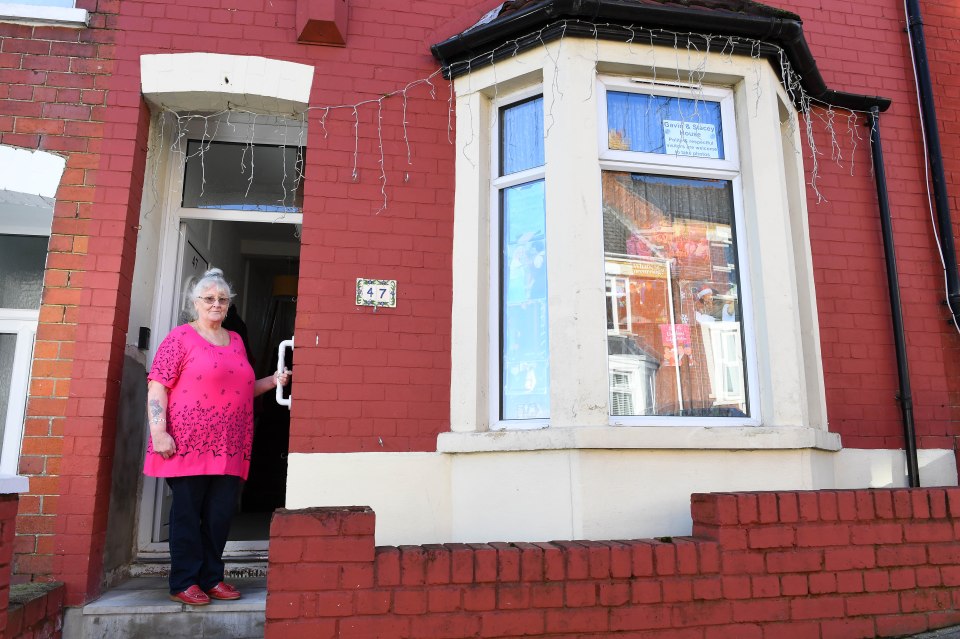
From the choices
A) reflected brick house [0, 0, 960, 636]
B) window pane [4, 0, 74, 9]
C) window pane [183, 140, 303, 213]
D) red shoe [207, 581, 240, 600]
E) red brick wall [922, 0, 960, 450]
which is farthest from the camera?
Answer: window pane [183, 140, 303, 213]

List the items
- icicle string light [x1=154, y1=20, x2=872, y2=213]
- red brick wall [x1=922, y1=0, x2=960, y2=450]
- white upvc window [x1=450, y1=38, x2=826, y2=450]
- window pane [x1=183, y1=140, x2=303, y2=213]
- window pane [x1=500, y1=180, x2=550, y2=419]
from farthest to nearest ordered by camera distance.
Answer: window pane [x1=183, y1=140, x2=303, y2=213] < red brick wall [x1=922, y1=0, x2=960, y2=450] < icicle string light [x1=154, y1=20, x2=872, y2=213] < window pane [x1=500, y1=180, x2=550, y2=419] < white upvc window [x1=450, y1=38, x2=826, y2=450]

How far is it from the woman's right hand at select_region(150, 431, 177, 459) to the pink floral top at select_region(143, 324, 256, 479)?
4 centimetres

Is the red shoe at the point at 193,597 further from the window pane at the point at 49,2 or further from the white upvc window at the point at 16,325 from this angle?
the window pane at the point at 49,2

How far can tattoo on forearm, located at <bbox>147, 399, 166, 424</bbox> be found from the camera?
3412mm

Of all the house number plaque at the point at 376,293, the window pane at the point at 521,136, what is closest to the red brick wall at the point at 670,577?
the house number plaque at the point at 376,293

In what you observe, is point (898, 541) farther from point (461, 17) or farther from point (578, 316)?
point (461, 17)

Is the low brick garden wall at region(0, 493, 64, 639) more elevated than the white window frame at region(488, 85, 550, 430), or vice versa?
the white window frame at region(488, 85, 550, 430)

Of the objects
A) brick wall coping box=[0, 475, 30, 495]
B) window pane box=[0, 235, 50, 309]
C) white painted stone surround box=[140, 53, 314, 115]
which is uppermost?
white painted stone surround box=[140, 53, 314, 115]

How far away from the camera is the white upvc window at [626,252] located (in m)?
3.74

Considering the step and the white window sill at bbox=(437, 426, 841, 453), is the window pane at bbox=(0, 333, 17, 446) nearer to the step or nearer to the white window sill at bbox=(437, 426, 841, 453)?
the step

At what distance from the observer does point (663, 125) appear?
4.14 m

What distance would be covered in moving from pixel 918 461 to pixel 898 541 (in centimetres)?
145

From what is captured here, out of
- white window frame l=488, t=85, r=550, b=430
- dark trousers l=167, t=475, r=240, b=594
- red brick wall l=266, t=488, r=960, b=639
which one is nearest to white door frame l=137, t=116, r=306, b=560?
dark trousers l=167, t=475, r=240, b=594

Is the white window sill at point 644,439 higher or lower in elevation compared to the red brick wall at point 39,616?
higher
